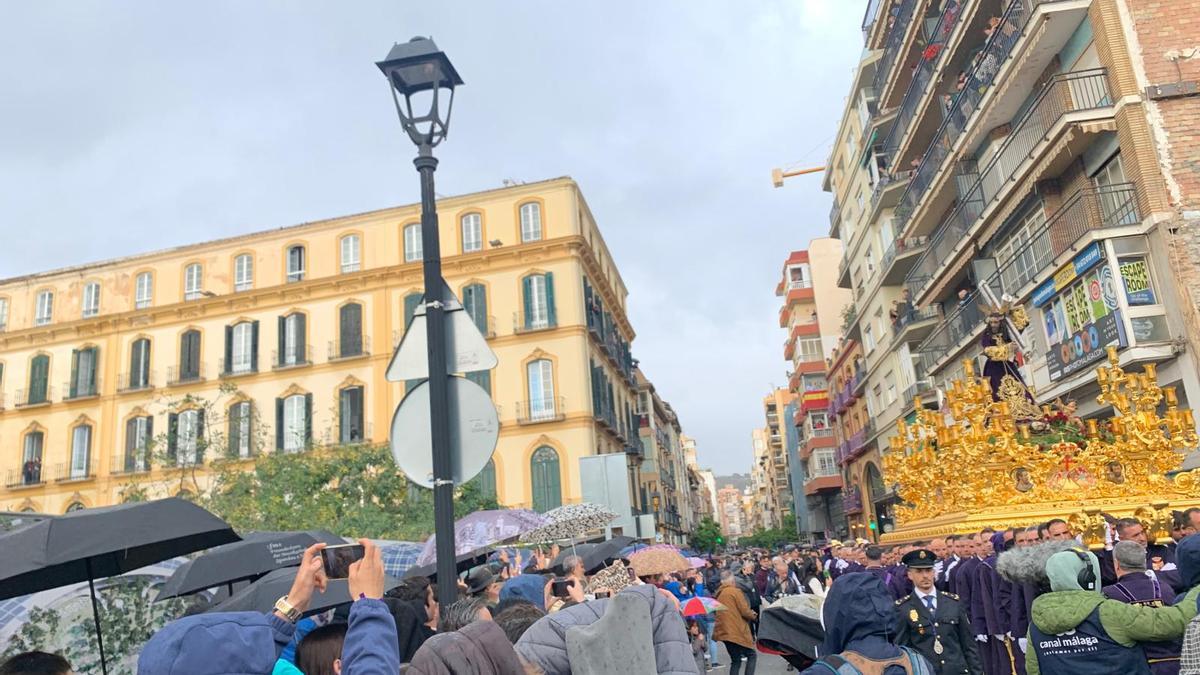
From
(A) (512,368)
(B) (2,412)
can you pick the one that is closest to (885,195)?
(A) (512,368)

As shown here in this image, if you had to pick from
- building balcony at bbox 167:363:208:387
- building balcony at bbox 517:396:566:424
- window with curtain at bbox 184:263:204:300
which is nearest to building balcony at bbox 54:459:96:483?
building balcony at bbox 167:363:208:387

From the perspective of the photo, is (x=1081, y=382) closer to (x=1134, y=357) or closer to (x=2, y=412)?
(x=1134, y=357)

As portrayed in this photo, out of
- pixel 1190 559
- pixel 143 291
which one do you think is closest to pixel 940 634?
pixel 1190 559

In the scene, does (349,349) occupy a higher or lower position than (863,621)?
higher

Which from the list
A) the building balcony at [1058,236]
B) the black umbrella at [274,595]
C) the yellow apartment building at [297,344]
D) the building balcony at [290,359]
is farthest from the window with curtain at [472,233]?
the black umbrella at [274,595]

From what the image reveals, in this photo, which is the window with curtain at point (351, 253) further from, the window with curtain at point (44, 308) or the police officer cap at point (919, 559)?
the police officer cap at point (919, 559)

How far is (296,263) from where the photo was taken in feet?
121

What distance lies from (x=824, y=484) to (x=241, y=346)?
32575 millimetres

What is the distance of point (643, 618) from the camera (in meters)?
3.22

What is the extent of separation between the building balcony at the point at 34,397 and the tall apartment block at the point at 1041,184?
35.0 meters

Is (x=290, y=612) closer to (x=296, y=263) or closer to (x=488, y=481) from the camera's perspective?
(x=488, y=481)

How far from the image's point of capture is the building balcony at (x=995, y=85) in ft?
58.5

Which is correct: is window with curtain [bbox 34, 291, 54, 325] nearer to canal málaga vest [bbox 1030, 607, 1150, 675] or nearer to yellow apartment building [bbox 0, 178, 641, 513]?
yellow apartment building [bbox 0, 178, 641, 513]

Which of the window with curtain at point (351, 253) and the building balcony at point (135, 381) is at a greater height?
the window with curtain at point (351, 253)
